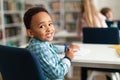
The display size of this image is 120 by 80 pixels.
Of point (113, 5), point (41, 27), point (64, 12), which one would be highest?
point (113, 5)

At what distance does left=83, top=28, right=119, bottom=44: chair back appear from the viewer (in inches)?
98.3

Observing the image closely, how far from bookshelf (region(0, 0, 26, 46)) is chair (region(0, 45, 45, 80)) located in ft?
11.6

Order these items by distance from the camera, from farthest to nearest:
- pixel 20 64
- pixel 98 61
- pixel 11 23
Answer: pixel 11 23 → pixel 98 61 → pixel 20 64

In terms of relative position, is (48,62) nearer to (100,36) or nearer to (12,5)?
(100,36)

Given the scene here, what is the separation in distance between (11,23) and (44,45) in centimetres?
411

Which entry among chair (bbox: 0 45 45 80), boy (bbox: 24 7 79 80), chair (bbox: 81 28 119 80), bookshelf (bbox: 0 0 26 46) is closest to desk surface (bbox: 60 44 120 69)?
boy (bbox: 24 7 79 80)

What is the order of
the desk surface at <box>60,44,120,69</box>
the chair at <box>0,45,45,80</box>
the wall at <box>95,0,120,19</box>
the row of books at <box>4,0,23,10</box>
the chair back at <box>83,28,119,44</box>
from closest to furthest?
1. the chair at <box>0,45,45,80</box>
2. the desk surface at <box>60,44,120,69</box>
3. the chair back at <box>83,28,119,44</box>
4. the row of books at <box>4,0,23,10</box>
5. the wall at <box>95,0,120,19</box>

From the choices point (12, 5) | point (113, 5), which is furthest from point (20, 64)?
point (113, 5)

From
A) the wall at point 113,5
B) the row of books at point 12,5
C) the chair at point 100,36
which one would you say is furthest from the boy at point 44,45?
the wall at point 113,5

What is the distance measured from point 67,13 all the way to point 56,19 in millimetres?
321

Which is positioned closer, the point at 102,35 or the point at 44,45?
the point at 44,45

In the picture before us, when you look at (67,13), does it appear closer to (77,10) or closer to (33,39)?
(77,10)

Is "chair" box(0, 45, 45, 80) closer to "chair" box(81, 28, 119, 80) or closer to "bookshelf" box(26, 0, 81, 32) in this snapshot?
"chair" box(81, 28, 119, 80)

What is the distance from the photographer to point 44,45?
1.39 metres
